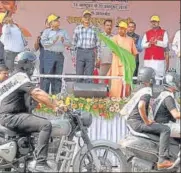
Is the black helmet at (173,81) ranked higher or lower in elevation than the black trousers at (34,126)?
higher

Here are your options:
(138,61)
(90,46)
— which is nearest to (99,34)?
(90,46)

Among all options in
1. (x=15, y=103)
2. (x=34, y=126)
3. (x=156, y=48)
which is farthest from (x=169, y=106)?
(x=156, y=48)

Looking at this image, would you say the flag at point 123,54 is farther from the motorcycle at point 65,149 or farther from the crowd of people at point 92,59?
the motorcycle at point 65,149

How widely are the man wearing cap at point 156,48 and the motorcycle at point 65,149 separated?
3206 mm

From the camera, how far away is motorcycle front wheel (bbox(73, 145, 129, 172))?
909cm

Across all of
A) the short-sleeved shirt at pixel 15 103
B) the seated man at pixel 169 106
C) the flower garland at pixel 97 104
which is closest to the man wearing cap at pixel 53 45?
the flower garland at pixel 97 104

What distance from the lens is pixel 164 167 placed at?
9000 mm

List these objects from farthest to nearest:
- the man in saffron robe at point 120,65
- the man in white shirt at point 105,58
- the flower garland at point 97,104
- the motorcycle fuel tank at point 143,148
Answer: the man in white shirt at point 105,58
the man in saffron robe at point 120,65
the flower garland at point 97,104
the motorcycle fuel tank at point 143,148

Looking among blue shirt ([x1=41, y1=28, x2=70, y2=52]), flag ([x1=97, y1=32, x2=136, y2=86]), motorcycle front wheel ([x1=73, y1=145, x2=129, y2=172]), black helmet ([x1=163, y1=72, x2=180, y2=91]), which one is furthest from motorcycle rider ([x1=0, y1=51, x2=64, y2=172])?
blue shirt ([x1=41, y1=28, x2=70, y2=52])

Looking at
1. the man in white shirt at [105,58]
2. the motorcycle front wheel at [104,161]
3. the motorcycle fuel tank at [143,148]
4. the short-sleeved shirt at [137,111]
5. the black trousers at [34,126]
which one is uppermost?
the man in white shirt at [105,58]

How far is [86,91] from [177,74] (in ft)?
7.20

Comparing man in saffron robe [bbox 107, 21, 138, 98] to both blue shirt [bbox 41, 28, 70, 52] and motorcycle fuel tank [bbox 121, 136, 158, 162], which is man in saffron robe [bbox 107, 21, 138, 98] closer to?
blue shirt [bbox 41, 28, 70, 52]

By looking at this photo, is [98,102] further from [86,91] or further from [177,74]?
[177,74]

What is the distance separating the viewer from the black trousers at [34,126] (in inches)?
352
